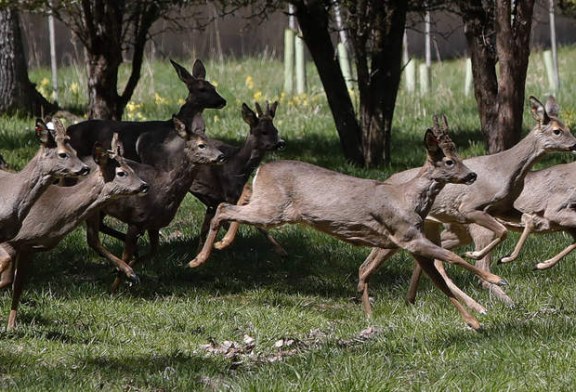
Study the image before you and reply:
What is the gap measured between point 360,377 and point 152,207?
411 centimetres

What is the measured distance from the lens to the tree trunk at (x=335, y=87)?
14438 mm

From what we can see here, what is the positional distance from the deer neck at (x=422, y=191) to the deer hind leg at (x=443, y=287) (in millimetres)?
360

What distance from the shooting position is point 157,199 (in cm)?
1023

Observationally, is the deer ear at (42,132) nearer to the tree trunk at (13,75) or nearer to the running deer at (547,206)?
the running deer at (547,206)

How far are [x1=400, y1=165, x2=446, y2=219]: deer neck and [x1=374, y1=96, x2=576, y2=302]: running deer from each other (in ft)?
2.47

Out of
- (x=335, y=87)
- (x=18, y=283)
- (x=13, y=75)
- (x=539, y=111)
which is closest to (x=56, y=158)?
(x=18, y=283)

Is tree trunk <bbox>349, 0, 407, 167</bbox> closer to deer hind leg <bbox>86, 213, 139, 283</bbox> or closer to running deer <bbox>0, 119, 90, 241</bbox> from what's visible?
deer hind leg <bbox>86, 213, 139, 283</bbox>

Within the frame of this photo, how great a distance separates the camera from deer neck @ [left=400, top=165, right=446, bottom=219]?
8992mm

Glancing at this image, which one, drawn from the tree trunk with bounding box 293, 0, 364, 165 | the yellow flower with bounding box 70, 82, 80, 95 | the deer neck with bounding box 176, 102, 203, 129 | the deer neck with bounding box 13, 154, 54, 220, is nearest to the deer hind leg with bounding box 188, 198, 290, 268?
the deer neck with bounding box 13, 154, 54, 220

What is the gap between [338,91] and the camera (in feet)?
48.0

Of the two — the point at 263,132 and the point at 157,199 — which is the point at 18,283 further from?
the point at 263,132

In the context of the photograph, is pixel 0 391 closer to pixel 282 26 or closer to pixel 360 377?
pixel 360 377

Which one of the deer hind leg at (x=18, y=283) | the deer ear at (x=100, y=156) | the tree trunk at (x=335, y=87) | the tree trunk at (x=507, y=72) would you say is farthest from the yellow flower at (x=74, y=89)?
the deer hind leg at (x=18, y=283)

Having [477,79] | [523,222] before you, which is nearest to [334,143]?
[477,79]
